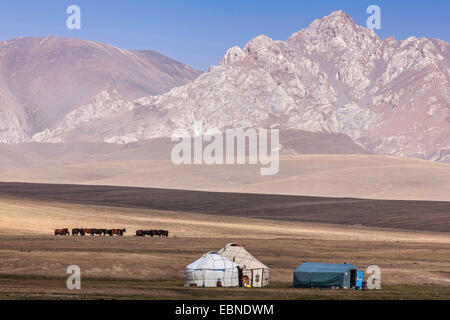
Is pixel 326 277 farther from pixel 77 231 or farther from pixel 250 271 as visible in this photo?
pixel 77 231

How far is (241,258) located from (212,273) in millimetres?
3783

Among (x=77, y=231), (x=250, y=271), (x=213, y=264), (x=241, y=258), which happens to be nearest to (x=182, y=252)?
(x=241, y=258)

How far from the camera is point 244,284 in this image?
57.7 meters

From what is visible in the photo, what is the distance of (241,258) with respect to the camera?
5978 centimetres

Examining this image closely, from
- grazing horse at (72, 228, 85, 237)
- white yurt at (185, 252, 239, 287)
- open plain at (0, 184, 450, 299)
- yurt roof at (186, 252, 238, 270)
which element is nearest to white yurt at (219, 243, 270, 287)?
open plain at (0, 184, 450, 299)

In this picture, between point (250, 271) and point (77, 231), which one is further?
point (77, 231)

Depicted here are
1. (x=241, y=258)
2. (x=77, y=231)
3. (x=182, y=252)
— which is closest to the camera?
(x=241, y=258)

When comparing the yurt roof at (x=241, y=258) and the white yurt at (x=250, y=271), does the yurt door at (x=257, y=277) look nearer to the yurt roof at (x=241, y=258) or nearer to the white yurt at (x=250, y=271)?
the white yurt at (x=250, y=271)

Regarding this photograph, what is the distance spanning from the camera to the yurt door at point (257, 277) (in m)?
58.4

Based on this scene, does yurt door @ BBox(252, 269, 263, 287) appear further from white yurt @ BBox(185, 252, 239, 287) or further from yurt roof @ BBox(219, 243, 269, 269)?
white yurt @ BBox(185, 252, 239, 287)

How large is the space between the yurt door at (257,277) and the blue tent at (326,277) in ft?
9.22

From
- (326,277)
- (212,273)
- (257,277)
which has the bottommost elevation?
(257,277)

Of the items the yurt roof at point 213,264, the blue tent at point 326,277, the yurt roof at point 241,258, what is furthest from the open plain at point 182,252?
the yurt roof at point 213,264
